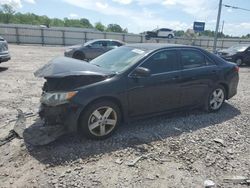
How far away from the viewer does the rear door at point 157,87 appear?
15.0 ft

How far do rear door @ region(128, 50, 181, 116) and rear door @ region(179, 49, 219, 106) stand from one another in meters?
0.19

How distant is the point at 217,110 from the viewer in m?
6.01

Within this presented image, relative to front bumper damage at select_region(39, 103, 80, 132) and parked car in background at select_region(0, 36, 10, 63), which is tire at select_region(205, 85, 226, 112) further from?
parked car in background at select_region(0, 36, 10, 63)

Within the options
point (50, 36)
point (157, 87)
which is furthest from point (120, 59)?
point (50, 36)

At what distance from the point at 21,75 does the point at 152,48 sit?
258 inches

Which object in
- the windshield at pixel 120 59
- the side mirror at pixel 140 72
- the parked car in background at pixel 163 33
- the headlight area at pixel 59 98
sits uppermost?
the parked car in background at pixel 163 33

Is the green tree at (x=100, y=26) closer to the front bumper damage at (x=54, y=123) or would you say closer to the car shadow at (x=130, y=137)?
the car shadow at (x=130, y=137)

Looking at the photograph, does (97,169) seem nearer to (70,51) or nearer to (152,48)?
(152,48)

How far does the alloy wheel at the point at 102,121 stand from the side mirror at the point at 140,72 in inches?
28.5

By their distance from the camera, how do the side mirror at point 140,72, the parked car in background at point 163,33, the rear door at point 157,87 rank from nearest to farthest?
the side mirror at point 140,72 < the rear door at point 157,87 < the parked car in background at point 163,33

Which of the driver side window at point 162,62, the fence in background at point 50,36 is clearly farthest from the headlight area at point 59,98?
the fence in background at point 50,36

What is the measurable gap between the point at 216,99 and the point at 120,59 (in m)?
2.52

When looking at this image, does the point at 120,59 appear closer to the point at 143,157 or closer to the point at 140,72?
the point at 140,72

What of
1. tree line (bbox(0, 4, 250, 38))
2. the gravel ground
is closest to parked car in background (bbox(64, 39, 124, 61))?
the gravel ground
